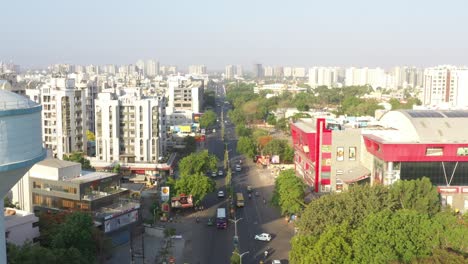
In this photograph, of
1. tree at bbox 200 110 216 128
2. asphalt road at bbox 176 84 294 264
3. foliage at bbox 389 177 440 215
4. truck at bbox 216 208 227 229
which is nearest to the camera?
asphalt road at bbox 176 84 294 264

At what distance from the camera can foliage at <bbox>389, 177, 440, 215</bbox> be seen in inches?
765

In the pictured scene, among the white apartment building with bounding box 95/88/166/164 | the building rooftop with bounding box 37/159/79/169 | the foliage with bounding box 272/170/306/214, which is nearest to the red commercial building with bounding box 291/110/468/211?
the foliage with bounding box 272/170/306/214

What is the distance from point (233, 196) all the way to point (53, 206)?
10.2 metres

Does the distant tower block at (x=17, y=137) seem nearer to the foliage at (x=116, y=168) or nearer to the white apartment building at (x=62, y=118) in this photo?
the foliage at (x=116, y=168)

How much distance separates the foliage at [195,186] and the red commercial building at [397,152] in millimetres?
6898

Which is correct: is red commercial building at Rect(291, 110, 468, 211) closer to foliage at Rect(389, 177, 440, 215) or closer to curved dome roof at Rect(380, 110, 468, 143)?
curved dome roof at Rect(380, 110, 468, 143)

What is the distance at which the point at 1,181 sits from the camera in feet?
29.1

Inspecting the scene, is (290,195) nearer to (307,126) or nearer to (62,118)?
(307,126)

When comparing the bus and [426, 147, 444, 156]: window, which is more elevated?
[426, 147, 444, 156]: window

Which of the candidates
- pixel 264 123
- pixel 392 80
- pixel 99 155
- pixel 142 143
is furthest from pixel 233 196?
pixel 392 80

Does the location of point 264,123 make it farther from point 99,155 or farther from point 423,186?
point 423,186

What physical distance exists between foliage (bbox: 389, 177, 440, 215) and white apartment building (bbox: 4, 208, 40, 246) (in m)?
13.3

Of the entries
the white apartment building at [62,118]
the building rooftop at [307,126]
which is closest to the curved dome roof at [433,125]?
the building rooftop at [307,126]

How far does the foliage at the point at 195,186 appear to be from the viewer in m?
24.7
